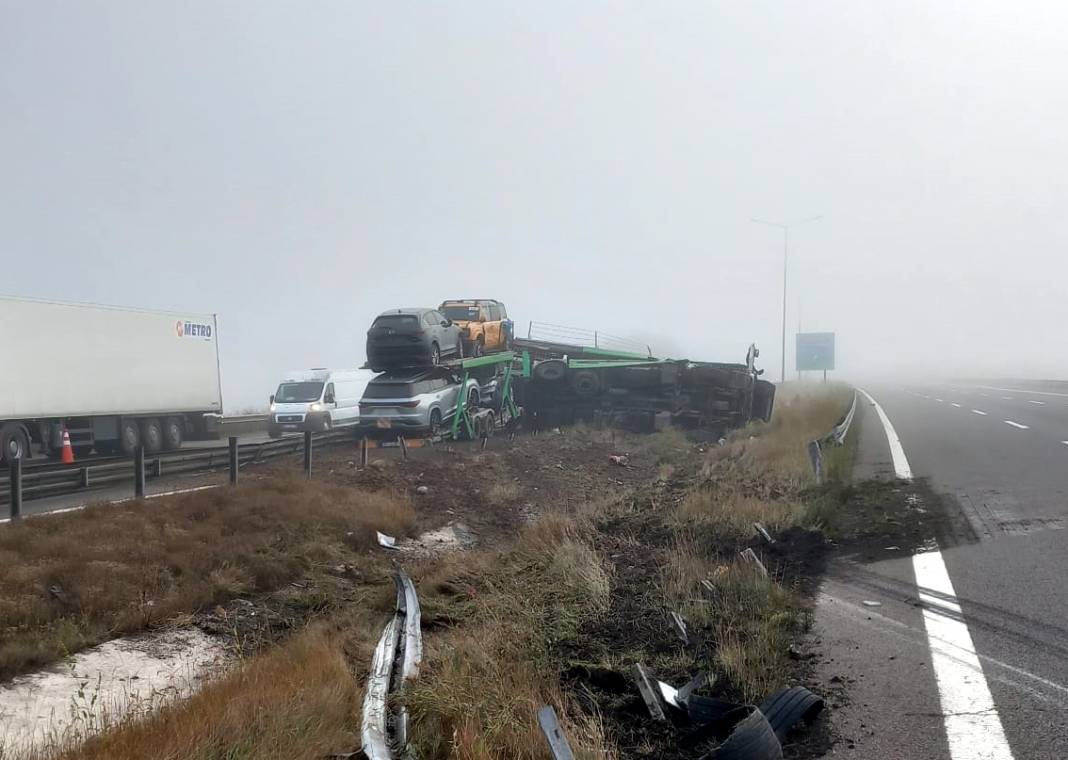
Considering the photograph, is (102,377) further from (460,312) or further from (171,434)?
(460,312)

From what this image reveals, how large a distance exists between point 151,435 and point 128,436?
1347 mm

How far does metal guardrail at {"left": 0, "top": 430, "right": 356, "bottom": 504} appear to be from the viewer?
16.1m

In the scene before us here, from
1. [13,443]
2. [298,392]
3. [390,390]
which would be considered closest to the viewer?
[13,443]

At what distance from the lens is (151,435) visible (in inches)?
1065

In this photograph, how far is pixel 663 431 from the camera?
2688 centimetres

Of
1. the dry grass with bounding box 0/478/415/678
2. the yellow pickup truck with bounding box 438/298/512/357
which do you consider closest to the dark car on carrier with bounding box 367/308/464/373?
the yellow pickup truck with bounding box 438/298/512/357

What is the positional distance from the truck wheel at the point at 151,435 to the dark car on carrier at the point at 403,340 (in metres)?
6.80

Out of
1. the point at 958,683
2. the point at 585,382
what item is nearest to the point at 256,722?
the point at 958,683

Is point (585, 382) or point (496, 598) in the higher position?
point (585, 382)

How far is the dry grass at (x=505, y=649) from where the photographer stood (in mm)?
4906

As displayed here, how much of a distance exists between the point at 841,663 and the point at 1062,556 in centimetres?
389

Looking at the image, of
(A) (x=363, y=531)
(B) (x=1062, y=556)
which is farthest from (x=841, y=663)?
(A) (x=363, y=531)

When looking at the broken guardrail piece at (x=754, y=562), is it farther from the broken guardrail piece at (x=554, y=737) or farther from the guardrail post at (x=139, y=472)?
the guardrail post at (x=139, y=472)

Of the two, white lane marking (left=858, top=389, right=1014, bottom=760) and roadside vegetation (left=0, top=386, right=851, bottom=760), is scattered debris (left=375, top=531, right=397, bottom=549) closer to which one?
roadside vegetation (left=0, top=386, right=851, bottom=760)
